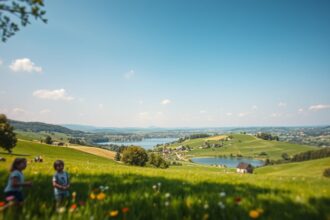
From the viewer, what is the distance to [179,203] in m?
4.64

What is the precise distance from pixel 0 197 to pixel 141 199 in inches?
133

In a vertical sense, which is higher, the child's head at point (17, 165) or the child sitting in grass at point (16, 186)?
the child's head at point (17, 165)

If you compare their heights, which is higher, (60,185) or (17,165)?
(17,165)

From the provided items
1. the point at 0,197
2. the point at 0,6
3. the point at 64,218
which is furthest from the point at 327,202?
the point at 0,6

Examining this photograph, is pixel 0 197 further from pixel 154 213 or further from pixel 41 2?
pixel 41 2

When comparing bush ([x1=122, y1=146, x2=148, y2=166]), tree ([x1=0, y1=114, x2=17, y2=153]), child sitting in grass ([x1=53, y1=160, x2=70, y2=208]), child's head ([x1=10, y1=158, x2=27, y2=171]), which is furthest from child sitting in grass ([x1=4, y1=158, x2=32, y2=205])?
bush ([x1=122, y1=146, x2=148, y2=166])

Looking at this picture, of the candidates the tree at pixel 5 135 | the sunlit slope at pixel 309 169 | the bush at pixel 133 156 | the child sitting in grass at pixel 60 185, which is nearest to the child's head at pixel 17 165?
the child sitting in grass at pixel 60 185

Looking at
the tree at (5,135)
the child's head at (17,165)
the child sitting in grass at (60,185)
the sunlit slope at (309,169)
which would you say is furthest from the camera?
the sunlit slope at (309,169)

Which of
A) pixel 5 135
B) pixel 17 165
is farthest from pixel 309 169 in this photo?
pixel 17 165

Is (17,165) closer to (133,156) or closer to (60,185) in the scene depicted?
(60,185)

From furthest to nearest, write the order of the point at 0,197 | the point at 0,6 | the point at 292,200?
the point at 0,6 < the point at 0,197 < the point at 292,200

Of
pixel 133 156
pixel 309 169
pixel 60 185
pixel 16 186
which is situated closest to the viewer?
pixel 16 186

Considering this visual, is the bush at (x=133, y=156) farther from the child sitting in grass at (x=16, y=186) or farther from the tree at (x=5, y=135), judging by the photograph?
the child sitting in grass at (x=16, y=186)

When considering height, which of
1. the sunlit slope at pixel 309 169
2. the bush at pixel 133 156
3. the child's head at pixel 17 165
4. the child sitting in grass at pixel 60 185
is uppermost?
the child's head at pixel 17 165
